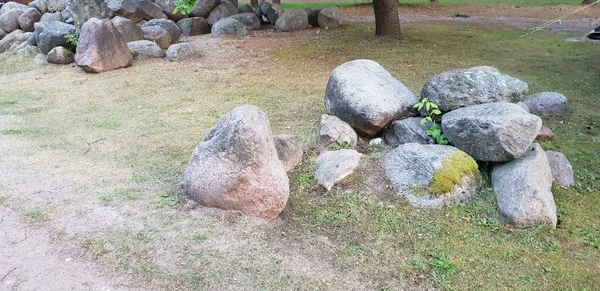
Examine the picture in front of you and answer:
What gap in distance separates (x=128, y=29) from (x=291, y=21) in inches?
165

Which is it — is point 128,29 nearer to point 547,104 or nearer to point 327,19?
point 327,19

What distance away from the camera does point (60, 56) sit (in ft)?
34.0

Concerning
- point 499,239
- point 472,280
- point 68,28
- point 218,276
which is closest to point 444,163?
point 499,239

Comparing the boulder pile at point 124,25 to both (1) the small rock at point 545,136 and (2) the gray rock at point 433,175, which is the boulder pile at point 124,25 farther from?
(1) the small rock at point 545,136

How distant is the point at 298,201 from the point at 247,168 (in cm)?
64

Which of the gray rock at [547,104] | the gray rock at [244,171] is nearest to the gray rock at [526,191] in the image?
the gray rock at [244,171]

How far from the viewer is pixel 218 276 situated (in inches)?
128

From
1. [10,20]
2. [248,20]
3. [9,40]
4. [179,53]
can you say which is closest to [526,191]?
[179,53]

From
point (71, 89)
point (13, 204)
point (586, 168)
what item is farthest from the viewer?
point (71, 89)

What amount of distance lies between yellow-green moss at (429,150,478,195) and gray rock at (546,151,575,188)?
2.66ft

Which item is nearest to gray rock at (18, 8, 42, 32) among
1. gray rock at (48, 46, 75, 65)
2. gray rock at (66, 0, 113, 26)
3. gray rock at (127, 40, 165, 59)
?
gray rock at (66, 0, 113, 26)

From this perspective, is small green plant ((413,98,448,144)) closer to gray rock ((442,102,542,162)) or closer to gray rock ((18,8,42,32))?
gray rock ((442,102,542,162))

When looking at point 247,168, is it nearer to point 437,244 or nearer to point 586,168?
point 437,244

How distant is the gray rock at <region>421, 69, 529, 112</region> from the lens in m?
4.96
